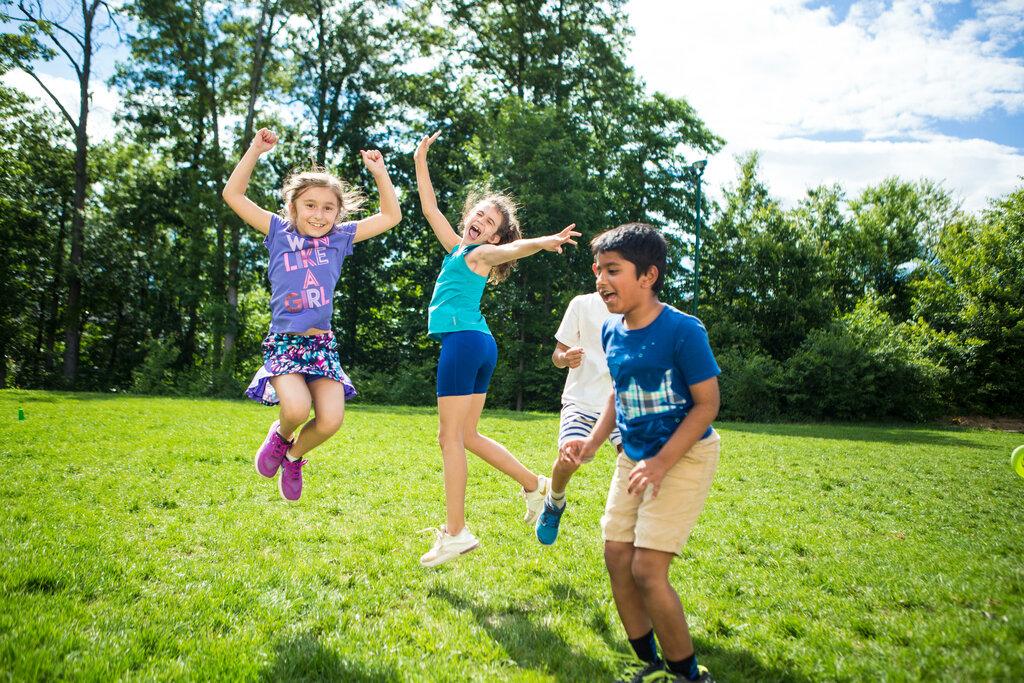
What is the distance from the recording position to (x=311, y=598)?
3787 millimetres

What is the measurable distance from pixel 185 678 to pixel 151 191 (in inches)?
1271

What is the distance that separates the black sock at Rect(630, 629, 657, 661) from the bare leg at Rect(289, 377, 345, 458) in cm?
218

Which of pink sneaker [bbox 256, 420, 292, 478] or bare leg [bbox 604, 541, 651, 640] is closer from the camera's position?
bare leg [bbox 604, 541, 651, 640]

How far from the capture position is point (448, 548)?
13.6ft

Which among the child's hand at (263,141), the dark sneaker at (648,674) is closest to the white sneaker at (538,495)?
the dark sneaker at (648,674)

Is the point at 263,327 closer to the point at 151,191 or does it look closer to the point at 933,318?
the point at 151,191

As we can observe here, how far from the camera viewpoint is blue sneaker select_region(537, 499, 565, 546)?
15.2ft

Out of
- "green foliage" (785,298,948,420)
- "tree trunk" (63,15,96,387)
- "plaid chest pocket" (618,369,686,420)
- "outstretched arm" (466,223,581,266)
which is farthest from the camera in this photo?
"tree trunk" (63,15,96,387)

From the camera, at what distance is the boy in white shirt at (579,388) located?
4.50 m

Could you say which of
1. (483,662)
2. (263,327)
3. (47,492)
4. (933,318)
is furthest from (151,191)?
(933,318)

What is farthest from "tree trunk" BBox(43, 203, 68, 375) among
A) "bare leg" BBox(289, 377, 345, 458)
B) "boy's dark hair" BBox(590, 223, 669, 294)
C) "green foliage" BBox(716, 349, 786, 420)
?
"boy's dark hair" BBox(590, 223, 669, 294)

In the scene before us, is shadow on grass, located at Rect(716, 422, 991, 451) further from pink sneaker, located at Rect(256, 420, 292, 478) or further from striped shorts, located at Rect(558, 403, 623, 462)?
pink sneaker, located at Rect(256, 420, 292, 478)

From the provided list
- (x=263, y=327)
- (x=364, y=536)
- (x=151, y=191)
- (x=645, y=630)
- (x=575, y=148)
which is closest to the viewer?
(x=645, y=630)

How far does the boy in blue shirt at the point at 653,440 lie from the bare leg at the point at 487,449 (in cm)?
155
